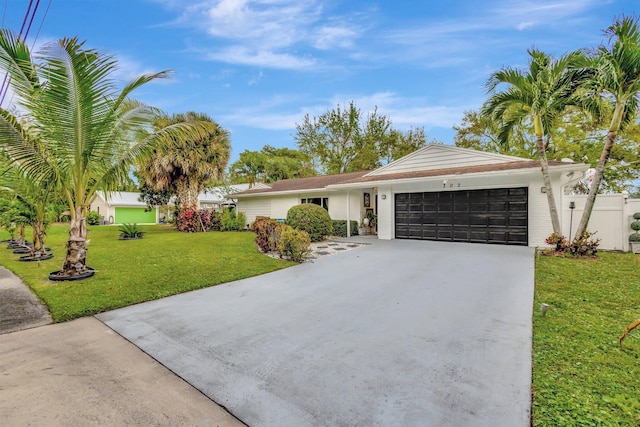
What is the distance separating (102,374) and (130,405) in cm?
71

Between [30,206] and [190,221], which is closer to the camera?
[30,206]

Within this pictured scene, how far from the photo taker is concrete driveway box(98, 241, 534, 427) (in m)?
2.33

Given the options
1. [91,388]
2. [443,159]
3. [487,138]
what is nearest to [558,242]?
[443,159]

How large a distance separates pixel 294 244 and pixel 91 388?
588cm

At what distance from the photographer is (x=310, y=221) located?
12.3 meters

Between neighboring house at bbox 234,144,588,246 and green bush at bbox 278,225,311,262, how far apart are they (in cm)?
535

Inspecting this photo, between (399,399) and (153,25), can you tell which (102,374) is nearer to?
(399,399)

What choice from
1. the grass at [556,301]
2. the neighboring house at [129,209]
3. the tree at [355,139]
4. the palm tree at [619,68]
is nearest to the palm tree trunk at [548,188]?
the palm tree at [619,68]

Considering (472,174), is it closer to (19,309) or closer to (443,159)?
(443,159)

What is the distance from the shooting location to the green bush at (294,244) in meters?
8.30

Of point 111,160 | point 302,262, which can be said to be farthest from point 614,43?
point 111,160

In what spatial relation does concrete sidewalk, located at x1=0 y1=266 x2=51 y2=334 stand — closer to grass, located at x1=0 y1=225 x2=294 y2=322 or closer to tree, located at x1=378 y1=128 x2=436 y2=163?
grass, located at x1=0 y1=225 x2=294 y2=322

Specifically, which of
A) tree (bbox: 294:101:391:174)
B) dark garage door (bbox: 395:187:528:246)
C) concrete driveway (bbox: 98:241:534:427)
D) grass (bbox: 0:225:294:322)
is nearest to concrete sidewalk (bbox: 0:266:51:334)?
grass (bbox: 0:225:294:322)

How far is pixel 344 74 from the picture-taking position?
55.1 ft
